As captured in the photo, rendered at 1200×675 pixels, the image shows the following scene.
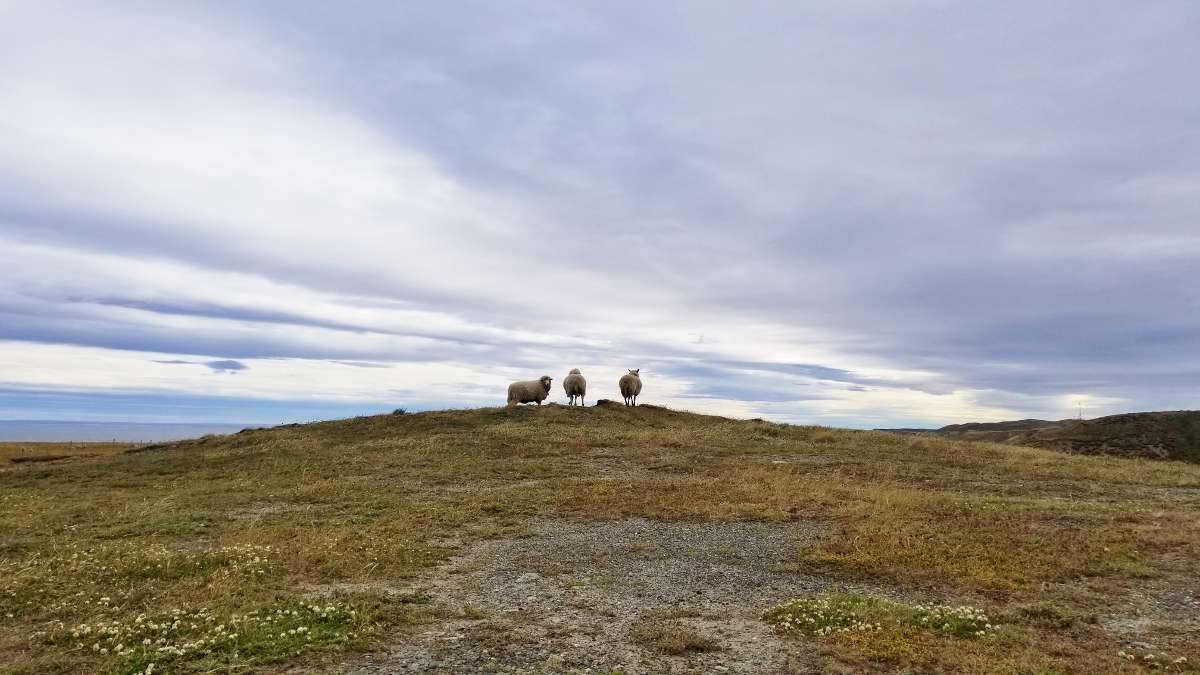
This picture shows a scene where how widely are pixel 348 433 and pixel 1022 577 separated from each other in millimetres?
36759

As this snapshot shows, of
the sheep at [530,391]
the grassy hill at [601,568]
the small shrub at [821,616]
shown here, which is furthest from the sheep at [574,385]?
the small shrub at [821,616]

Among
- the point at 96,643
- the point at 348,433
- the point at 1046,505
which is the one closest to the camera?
the point at 96,643

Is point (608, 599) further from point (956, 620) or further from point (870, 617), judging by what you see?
point (956, 620)

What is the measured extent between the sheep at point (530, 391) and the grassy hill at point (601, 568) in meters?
21.1

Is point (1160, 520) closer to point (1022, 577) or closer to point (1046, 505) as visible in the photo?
point (1046, 505)

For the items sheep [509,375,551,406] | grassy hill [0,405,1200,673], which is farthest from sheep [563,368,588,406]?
grassy hill [0,405,1200,673]

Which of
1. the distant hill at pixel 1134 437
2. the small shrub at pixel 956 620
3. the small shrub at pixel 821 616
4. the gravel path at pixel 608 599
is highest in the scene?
the distant hill at pixel 1134 437

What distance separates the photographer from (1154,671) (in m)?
9.38

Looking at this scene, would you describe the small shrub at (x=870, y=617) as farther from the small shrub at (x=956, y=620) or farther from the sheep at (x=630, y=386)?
the sheep at (x=630, y=386)

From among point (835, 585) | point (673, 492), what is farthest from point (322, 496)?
point (835, 585)

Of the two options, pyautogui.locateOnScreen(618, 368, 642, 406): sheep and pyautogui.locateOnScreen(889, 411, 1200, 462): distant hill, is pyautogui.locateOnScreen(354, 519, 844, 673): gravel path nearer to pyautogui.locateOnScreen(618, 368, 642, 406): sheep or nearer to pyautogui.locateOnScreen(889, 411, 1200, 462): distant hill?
pyautogui.locateOnScreen(618, 368, 642, 406): sheep

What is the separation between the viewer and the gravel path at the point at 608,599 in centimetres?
987

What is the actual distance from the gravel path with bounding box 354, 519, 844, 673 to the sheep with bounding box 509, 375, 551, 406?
109ft

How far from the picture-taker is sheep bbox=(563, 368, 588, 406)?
5391 cm
